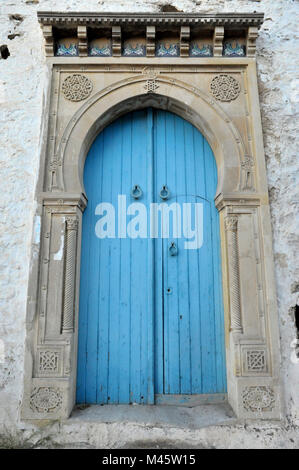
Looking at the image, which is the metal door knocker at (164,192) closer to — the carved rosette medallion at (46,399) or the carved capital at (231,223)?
the carved capital at (231,223)

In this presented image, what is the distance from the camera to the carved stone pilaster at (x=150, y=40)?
3.87 m

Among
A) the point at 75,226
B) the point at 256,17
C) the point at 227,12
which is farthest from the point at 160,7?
the point at 75,226

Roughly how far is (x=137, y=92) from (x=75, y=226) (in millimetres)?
1737

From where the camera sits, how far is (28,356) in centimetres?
334

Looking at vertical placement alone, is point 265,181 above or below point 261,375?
above

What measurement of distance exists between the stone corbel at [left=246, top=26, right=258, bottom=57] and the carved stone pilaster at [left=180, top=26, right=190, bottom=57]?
700 millimetres

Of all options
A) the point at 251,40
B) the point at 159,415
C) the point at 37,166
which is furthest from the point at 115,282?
the point at 251,40

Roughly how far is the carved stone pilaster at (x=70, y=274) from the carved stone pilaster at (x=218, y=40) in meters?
2.57

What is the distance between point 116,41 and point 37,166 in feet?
5.69

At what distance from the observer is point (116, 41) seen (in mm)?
3959

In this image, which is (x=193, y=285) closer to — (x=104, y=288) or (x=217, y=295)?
(x=217, y=295)

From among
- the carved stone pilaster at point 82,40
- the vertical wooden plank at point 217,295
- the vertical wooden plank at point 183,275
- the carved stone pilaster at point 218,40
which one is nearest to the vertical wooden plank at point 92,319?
the vertical wooden plank at point 183,275

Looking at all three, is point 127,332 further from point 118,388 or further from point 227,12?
point 227,12

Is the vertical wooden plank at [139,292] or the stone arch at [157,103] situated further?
the stone arch at [157,103]
